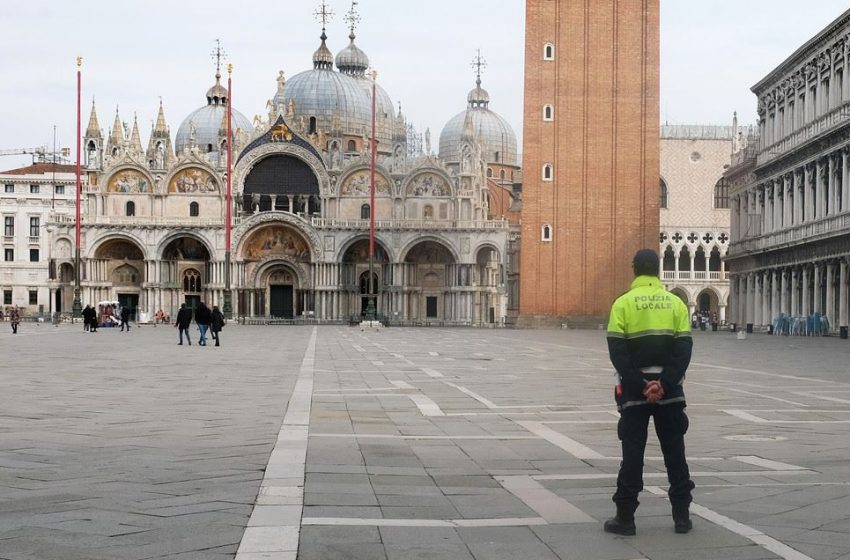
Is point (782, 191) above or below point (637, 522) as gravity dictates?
above

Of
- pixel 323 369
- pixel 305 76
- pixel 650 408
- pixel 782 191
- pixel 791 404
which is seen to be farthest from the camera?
pixel 305 76

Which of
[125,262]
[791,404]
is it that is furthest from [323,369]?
[125,262]

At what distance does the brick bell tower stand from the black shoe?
178ft

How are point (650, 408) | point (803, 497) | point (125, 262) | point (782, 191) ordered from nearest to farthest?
1. point (650, 408)
2. point (803, 497)
3. point (782, 191)
4. point (125, 262)

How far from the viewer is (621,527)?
610 cm

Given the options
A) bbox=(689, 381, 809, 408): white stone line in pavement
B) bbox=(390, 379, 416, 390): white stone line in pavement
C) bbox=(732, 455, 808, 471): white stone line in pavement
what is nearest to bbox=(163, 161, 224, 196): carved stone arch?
bbox=(390, 379, 416, 390): white stone line in pavement

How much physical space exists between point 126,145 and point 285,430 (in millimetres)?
68113

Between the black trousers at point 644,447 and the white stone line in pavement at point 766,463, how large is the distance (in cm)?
237

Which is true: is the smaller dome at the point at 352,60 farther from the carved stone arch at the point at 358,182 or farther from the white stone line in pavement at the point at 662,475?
the white stone line in pavement at the point at 662,475

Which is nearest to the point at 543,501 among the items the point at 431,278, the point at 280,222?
the point at 280,222

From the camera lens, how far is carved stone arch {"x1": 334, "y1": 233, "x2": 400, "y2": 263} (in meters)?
71.9

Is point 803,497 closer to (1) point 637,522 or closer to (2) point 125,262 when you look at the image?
(1) point 637,522

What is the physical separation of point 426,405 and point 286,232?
2410 inches

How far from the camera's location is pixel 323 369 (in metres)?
20.7
